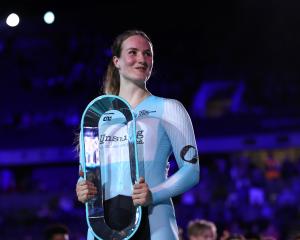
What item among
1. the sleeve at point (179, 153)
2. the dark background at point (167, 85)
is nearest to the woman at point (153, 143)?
the sleeve at point (179, 153)

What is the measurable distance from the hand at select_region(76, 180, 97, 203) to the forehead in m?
0.67

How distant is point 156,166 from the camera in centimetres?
276

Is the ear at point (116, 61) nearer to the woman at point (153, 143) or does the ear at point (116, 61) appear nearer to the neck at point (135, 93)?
the woman at point (153, 143)

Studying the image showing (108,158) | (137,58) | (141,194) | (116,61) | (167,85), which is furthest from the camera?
(167,85)

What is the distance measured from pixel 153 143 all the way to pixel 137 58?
0.41 metres

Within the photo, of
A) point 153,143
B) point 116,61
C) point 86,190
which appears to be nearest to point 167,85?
point 116,61

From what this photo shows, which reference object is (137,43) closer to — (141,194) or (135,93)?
(135,93)

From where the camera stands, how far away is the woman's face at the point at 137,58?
289cm

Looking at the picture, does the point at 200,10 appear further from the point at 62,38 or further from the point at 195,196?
the point at 195,196

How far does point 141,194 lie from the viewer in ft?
8.42

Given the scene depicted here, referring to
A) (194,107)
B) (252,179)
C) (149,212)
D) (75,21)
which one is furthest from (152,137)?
(75,21)

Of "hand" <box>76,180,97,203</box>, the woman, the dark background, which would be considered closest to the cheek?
the woman

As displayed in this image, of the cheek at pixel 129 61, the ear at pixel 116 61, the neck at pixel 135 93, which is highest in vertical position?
the ear at pixel 116 61

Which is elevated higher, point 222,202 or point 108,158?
point 222,202
